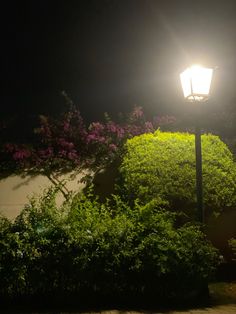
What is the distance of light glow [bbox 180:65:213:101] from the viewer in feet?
18.5

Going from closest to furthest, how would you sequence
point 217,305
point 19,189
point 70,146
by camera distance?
point 217,305 → point 19,189 → point 70,146

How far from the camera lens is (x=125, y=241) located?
503 centimetres

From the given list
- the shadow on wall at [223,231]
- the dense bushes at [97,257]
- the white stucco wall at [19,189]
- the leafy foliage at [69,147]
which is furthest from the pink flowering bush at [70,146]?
the dense bushes at [97,257]

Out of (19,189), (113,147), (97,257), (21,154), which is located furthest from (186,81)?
(21,154)

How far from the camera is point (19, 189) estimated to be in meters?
8.50

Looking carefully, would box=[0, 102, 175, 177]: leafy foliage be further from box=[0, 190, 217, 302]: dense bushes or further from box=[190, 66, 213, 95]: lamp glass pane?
box=[0, 190, 217, 302]: dense bushes

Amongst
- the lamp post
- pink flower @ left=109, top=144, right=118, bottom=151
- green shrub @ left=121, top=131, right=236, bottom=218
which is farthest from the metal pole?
pink flower @ left=109, top=144, right=118, bottom=151

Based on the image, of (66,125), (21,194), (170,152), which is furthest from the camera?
(66,125)

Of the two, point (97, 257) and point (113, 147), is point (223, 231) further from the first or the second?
point (113, 147)

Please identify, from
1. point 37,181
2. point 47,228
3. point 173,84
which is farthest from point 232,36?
point 47,228

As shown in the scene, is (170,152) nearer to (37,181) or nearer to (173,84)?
(37,181)

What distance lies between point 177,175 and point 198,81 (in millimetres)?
1885

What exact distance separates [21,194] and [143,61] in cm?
715

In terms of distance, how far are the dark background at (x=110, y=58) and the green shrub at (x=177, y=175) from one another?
5.18 meters
